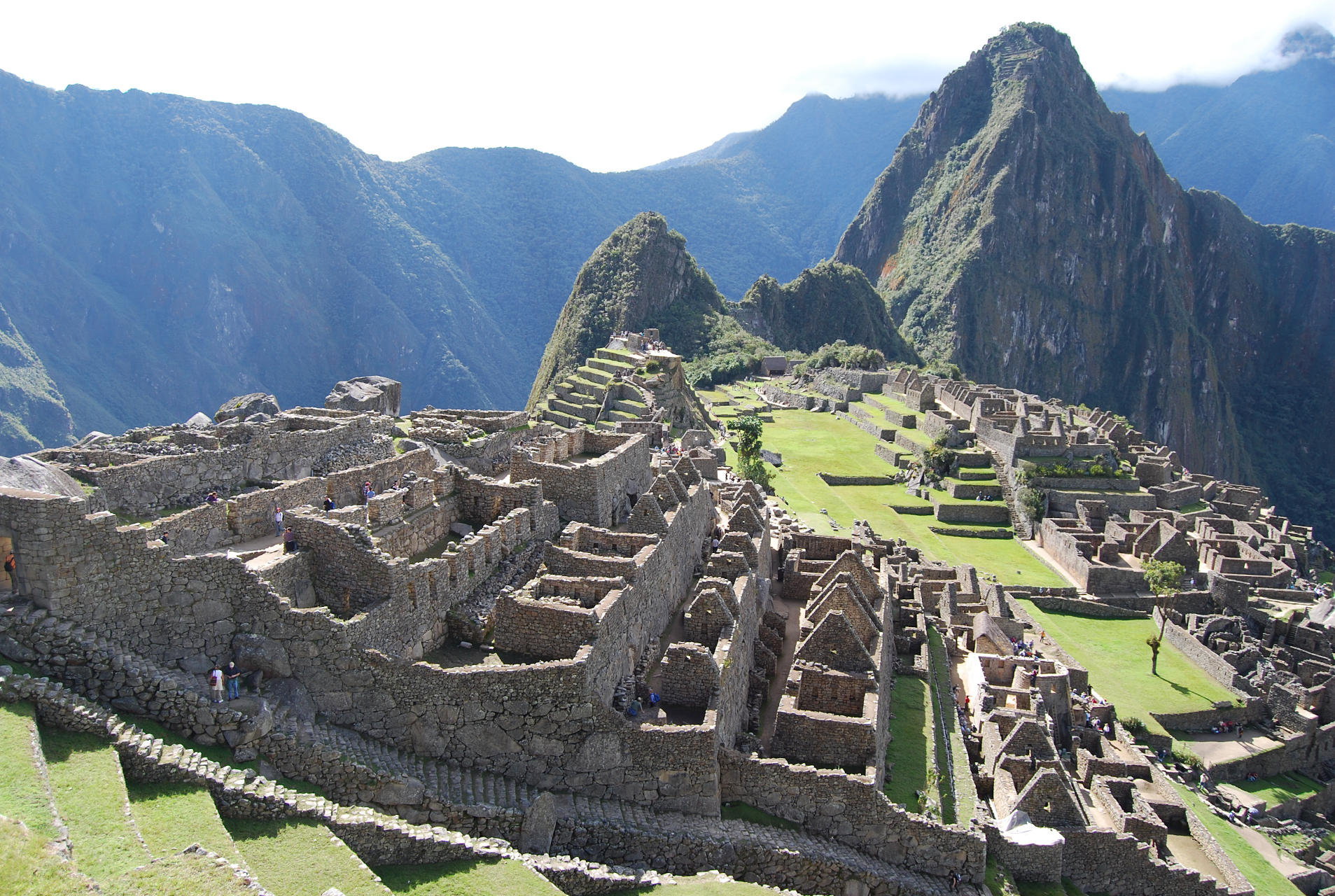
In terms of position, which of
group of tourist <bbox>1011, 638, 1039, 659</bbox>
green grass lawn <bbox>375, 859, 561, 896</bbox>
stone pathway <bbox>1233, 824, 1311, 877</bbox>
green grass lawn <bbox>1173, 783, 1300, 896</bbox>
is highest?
green grass lawn <bbox>375, 859, 561, 896</bbox>

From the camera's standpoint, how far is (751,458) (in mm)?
52000

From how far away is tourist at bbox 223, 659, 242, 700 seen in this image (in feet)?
40.9

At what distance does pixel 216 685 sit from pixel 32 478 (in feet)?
13.4

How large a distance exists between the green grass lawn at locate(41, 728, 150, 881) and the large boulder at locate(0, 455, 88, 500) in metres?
3.35

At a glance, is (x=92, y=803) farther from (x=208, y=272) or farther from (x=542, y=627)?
(x=208, y=272)

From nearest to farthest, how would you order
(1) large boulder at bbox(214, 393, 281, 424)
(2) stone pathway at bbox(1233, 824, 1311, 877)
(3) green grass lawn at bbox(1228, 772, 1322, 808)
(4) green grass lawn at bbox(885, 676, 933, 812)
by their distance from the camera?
(4) green grass lawn at bbox(885, 676, 933, 812) → (2) stone pathway at bbox(1233, 824, 1311, 877) → (1) large boulder at bbox(214, 393, 281, 424) → (3) green grass lawn at bbox(1228, 772, 1322, 808)

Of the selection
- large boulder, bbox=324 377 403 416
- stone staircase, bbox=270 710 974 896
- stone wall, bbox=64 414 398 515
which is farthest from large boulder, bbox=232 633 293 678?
large boulder, bbox=324 377 403 416

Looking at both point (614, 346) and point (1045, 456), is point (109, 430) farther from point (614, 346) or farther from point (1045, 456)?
point (1045, 456)

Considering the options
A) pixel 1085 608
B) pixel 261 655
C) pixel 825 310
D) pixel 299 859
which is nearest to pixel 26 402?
pixel 261 655

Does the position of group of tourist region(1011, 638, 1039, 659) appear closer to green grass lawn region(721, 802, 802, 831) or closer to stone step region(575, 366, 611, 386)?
green grass lawn region(721, 802, 802, 831)

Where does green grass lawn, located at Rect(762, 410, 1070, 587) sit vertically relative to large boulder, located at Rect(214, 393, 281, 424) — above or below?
below

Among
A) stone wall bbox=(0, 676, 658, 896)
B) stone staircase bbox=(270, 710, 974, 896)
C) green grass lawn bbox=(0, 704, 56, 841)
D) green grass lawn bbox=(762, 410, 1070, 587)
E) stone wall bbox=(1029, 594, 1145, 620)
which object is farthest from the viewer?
green grass lawn bbox=(762, 410, 1070, 587)

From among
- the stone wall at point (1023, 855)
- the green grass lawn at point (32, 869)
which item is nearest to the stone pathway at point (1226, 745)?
the stone wall at point (1023, 855)

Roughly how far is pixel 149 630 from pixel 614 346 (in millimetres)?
74745
